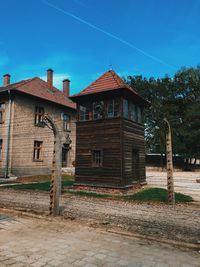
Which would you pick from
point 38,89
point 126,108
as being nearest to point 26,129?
point 38,89

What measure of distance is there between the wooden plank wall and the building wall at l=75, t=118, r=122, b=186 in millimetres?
445

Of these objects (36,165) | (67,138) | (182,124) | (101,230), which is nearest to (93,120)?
(101,230)

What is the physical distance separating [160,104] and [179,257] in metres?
39.8

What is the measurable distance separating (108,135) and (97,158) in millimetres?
1636

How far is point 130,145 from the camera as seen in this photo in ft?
51.3

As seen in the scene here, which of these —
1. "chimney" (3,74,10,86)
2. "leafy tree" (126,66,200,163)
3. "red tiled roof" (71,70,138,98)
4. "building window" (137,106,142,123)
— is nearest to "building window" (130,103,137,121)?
"building window" (137,106,142,123)

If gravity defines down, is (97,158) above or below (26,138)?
below

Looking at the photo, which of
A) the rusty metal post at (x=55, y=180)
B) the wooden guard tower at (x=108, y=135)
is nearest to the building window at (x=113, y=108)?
the wooden guard tower at (x=108, y=135)

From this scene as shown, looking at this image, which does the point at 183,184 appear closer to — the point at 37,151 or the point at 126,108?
the point at 126,108

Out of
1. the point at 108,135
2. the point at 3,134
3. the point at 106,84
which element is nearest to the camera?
the point at 108,135

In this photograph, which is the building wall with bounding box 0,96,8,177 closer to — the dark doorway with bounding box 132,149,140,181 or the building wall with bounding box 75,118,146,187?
the building wall with bounding box 75,118,146,187

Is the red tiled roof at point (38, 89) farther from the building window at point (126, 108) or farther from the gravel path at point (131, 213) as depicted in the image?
the gravel path at point (131, 213)

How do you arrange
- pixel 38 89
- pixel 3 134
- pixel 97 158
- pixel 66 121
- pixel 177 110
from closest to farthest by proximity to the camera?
pixel 97 158
pixel 3 134
pixel 38 89
pixel 66 121
pixel 177 110

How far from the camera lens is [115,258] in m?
4.89
